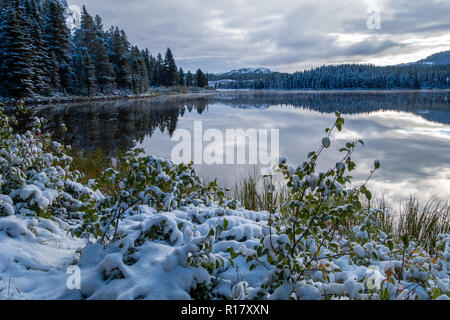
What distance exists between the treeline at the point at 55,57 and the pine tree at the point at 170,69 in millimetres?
10454

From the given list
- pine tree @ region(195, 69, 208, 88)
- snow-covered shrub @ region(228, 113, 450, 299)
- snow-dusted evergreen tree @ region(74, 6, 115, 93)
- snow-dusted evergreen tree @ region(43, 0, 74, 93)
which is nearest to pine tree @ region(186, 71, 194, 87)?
pine tree @ region(195, 69, 208, 88)

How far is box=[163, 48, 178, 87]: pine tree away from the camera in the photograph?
257ft

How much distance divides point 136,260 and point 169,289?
62 centimetres

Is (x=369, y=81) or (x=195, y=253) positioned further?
(x=369, y=81)

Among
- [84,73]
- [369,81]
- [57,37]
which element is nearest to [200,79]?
[84,73]

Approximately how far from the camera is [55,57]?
4444cm

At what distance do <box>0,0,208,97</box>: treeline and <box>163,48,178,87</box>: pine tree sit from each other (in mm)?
10454

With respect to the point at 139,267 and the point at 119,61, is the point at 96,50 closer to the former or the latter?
the point at 119,61

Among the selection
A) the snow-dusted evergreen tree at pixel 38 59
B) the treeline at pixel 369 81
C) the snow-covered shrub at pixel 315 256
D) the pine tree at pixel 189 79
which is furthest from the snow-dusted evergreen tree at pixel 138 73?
the treeline at pixel 369 81

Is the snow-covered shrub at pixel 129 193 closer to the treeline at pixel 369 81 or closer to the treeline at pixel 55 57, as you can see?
the treeline at pixel 55 57

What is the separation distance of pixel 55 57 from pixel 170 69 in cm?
3958

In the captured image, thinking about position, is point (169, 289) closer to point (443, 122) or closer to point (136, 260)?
point (136, 260)

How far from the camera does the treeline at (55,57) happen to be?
A: 38281mm

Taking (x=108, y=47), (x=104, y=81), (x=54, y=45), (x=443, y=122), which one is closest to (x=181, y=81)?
(x=108, y=47)
